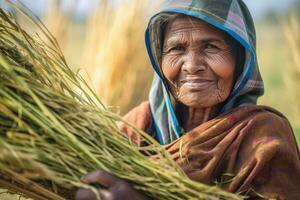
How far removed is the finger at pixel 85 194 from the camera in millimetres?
2334

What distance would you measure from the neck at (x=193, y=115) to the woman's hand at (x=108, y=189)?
1.04 m

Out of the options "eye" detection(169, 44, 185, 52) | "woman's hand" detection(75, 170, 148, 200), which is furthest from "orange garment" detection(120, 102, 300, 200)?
"woman's hand" detection(75, 170, 148, 200)

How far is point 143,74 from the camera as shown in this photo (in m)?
7.65

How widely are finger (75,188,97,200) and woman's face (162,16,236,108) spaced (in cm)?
103

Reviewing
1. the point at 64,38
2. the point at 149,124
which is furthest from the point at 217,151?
the point at 64,38

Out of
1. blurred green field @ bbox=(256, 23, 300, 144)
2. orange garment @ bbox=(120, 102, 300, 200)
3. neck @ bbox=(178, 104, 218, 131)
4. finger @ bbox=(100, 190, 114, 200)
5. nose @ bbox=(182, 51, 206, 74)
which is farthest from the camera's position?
blurred green field @ bbox=(256, 23, 300, 144)

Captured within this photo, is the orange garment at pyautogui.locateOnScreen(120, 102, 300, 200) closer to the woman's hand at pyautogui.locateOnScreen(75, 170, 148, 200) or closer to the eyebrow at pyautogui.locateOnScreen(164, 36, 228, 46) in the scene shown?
the eyebrow at pyautogui.locateOnScreen(164, 36, 228, 46)

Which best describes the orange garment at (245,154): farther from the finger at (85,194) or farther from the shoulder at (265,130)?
the finger at (85,194)

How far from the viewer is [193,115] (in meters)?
3.45

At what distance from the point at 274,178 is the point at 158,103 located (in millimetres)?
815

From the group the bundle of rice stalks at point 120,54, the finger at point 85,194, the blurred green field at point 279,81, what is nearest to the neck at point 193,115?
the finger at point 85,194

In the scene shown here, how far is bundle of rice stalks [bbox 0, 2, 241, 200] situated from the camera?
2260 mm

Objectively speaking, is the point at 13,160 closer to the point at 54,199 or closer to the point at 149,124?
the point at 54,199

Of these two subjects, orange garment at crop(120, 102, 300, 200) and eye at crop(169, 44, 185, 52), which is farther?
eye at crop(169, 44, 185, 52)
